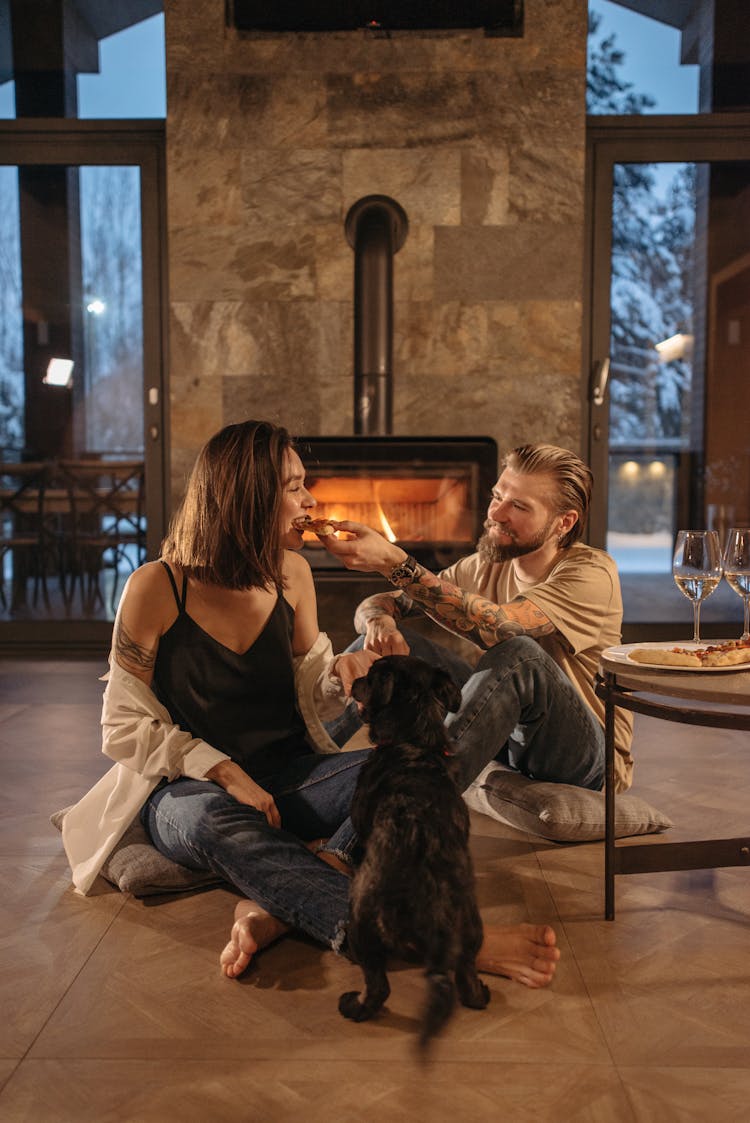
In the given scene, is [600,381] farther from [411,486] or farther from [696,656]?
[696,656]

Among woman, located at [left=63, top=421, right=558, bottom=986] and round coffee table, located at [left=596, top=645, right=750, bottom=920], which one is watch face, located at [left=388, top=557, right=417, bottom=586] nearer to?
woman, located at [left=63, top=421, right=558, bottom=986]

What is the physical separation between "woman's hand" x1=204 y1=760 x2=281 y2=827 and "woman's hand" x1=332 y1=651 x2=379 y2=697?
263 mm

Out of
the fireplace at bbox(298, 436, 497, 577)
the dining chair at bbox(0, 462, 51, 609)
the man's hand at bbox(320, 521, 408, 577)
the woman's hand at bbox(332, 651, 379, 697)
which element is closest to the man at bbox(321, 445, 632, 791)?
the man's hand at bbox(320, 521, 408, 577)

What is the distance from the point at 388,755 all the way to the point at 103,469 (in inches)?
149

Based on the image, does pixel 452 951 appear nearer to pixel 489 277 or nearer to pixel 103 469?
pixel 489 277

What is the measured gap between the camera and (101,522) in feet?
16.6

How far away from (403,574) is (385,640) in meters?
0.15

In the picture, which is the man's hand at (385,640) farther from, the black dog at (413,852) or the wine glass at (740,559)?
the wine glass at (740,559)

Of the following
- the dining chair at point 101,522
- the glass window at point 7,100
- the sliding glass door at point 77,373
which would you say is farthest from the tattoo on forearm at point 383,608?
the glass window at point 7,100

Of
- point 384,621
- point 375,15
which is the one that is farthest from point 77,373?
point 384,621

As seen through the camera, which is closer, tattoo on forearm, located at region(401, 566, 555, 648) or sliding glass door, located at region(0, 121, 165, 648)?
tattoo on forearm, located at region(401, 566, 555, 648)

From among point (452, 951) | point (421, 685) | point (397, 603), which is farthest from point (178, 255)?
point (452, 951)

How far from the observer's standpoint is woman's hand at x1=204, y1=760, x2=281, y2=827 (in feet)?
6.12

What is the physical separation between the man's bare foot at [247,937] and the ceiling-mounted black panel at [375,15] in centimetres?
381
